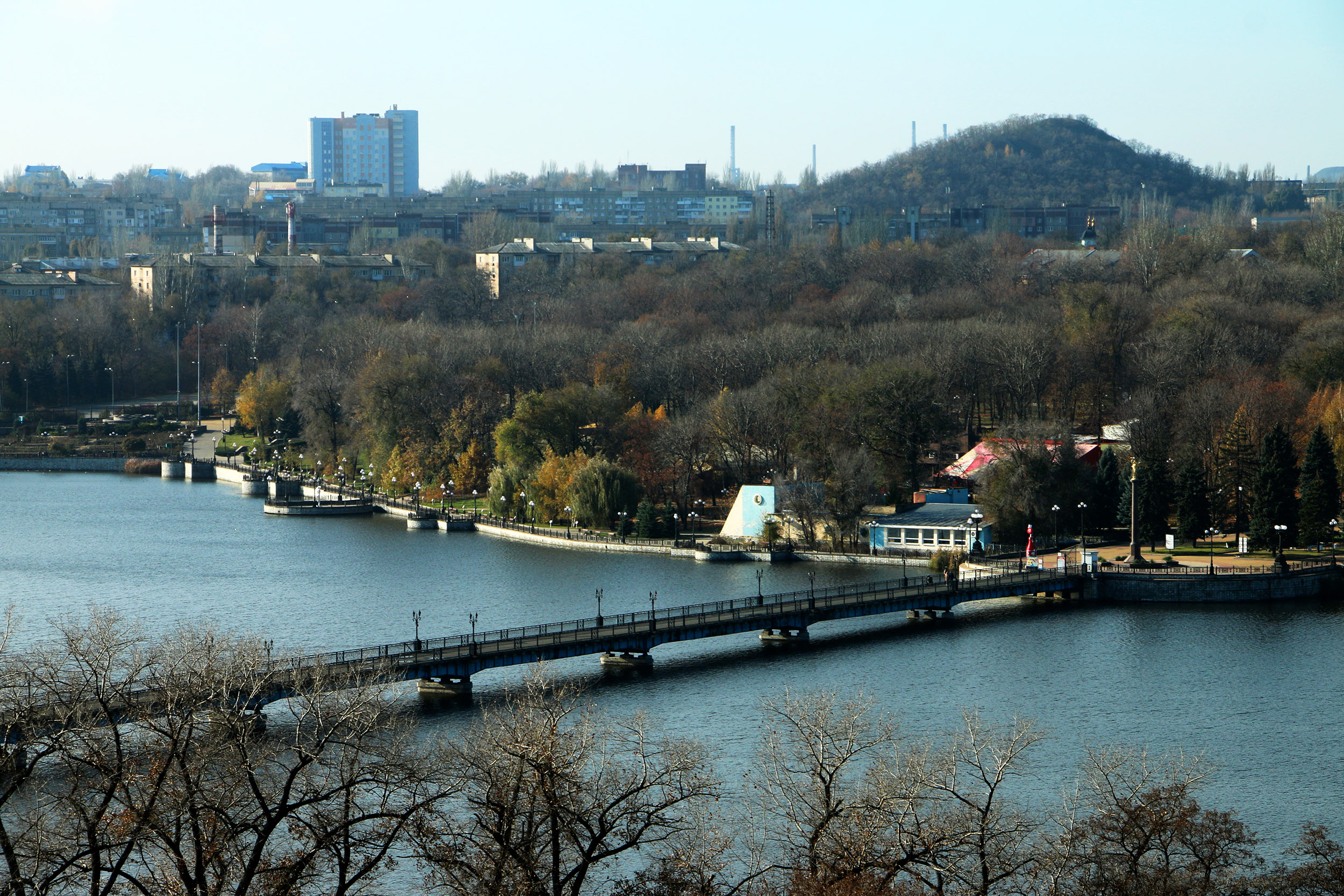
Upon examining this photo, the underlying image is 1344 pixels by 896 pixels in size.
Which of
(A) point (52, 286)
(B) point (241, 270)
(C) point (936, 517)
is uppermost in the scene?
(B) point (241, 270)

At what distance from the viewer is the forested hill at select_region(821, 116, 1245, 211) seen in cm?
16250

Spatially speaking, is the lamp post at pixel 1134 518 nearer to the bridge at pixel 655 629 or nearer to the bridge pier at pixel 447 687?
the bridge at pixel 655 629

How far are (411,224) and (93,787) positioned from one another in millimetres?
125716

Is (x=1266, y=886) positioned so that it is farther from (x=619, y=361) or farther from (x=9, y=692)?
(x=619, y=361)

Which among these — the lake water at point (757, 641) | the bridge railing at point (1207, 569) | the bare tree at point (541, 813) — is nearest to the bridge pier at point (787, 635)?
the lake water at point (757, 641)

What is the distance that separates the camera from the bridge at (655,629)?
32.6 metres

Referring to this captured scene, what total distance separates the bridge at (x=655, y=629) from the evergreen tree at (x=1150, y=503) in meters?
3.98

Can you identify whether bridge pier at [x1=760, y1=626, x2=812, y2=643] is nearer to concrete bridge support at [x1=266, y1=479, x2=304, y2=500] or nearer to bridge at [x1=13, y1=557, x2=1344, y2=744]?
bridge at [x1=13, y1=557, x2=1344, y2=744]

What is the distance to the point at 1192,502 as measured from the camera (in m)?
46.8

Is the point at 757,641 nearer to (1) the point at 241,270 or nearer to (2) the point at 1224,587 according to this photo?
(2) the point at 1224,587

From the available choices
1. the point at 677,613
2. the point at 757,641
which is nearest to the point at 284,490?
the point at 677,613

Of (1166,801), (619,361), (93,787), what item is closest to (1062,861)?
(1166,801)

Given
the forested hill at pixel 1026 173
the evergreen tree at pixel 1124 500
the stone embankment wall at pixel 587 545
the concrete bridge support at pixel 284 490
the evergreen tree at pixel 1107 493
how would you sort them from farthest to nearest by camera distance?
the forested hill at pixel 1026 173 → the concrete bridge support at pixel 284 490 → the stone embankment wall at pixel 587 545 → the evergreen tree at pixel 1107 493 → the evergreen tree at pixel 1124 500

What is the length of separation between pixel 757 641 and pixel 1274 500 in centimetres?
1566
